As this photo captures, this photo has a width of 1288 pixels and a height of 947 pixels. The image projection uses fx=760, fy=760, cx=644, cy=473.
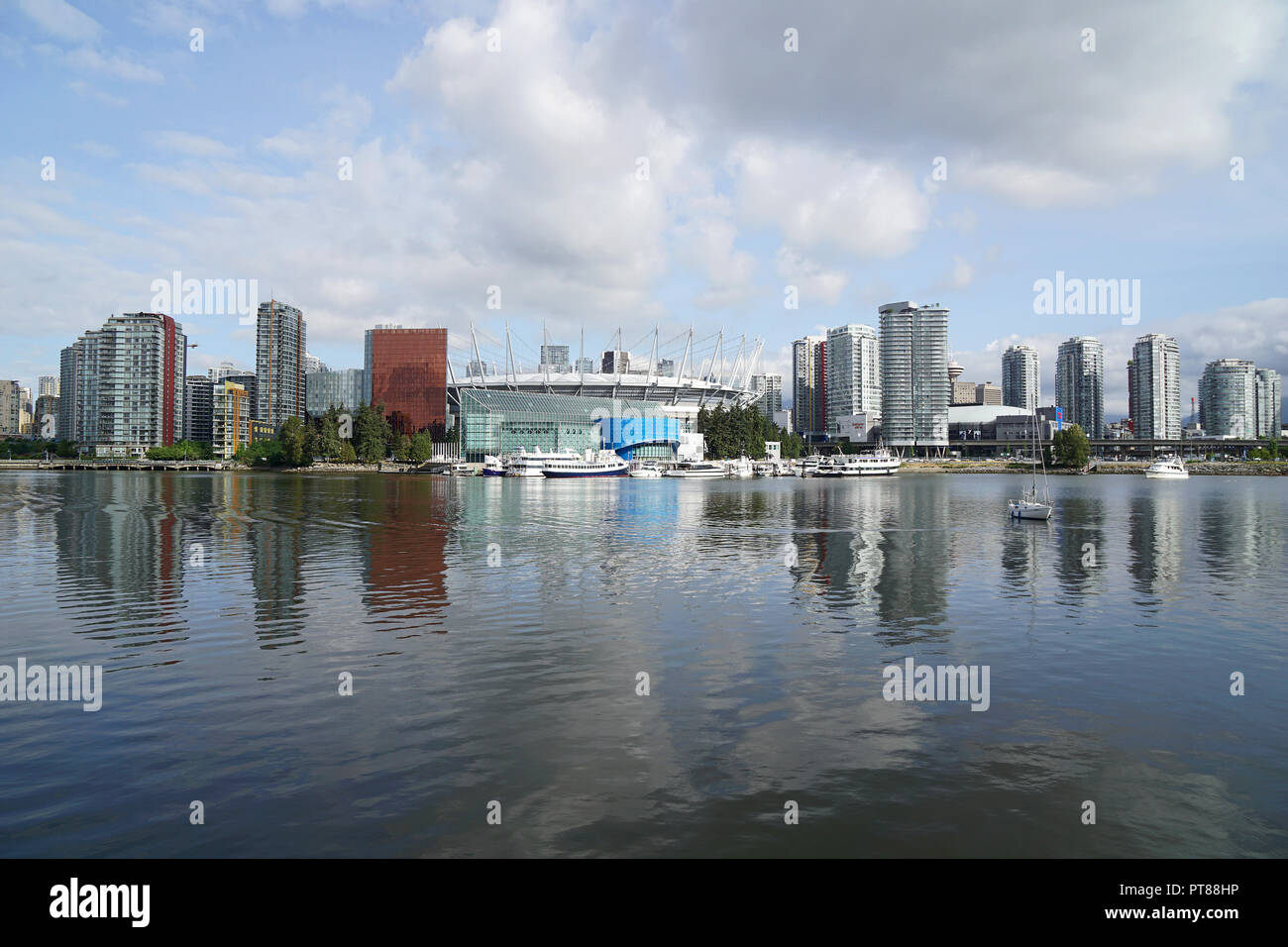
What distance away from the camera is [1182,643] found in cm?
2112

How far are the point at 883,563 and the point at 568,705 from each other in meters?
25.3

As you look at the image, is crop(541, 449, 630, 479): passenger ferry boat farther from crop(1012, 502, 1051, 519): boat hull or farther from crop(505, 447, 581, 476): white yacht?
crop(1012, 502, 1051, 519): boat hull

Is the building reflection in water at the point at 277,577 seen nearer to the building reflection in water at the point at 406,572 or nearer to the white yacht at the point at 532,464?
the building reflection in water at the point at 406,572

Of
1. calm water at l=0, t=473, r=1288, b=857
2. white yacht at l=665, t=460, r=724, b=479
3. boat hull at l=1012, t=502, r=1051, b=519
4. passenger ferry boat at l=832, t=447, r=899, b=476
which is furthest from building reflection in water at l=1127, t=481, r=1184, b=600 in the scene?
white yacht at l=665, t=460, r=724, b=479

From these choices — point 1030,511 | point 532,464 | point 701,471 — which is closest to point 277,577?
point 1030,511

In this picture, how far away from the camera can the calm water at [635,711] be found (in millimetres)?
10375

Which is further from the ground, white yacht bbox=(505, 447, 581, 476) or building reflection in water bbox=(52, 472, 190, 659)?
white yacht bbox=(505, 447, 581, 476)

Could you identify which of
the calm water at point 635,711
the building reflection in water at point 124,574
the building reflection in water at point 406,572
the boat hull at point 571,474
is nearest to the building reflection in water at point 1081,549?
the calm water at point 635,711

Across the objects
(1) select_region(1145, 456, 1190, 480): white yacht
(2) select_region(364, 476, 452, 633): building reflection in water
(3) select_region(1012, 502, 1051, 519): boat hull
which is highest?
(1) select_region(1145, 456, 1190, 480): white yacht

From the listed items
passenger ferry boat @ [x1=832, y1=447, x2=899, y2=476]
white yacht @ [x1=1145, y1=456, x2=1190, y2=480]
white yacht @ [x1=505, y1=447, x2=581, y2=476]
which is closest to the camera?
white yacht @ [x1=1145, y1=456, x2=1190, y2=480]

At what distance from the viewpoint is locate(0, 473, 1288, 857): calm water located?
1038 centimetres

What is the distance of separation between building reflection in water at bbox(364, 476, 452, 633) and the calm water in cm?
25
